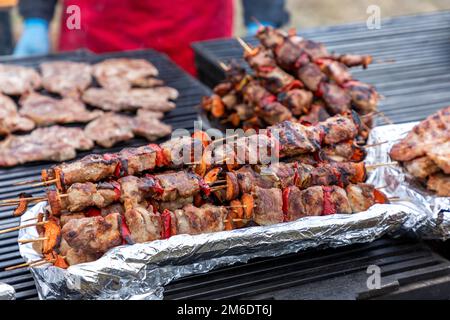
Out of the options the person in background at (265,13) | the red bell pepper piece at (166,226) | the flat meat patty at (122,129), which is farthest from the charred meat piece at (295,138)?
the person in background at (265,13)

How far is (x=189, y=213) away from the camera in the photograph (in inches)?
130

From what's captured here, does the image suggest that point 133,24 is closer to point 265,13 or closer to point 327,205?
point 265,13

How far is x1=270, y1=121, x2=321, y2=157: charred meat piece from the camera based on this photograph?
3.63m

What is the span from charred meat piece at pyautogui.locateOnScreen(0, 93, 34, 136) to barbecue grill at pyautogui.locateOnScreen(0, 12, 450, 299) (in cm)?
55

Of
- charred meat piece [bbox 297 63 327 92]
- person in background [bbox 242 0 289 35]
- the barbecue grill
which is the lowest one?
the barbecue grill

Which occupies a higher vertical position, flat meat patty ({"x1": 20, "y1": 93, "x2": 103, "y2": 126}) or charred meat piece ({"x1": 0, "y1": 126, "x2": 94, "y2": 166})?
flat meat patty ({"x1": 20, "y1": 93, "x2": 103, "y2": 126})

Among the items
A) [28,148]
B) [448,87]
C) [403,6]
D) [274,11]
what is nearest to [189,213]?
[28,148]

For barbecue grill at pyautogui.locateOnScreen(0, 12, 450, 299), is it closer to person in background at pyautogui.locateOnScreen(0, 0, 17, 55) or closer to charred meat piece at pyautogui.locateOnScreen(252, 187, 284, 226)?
charred meat piece at pyautogui.locateOnScreen(252, 187, 284, 226)

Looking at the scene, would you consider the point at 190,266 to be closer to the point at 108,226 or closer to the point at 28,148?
the point at 108,226

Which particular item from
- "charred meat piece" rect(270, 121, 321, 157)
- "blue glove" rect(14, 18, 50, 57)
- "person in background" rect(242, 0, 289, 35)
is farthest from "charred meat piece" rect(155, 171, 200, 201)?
"person in background" rect(242, 0, 289, 35)

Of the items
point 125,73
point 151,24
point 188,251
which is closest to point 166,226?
point 188,251

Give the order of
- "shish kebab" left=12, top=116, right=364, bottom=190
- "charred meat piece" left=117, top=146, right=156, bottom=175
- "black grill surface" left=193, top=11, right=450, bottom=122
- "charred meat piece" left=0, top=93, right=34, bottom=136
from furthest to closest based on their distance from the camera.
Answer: "black grill surface" left=193, top=11, right=450, bottom=122, "charred meat piece" left=0, top=93, right=34, bottom=136, "charred meat piece" left=117, top=146, right=156, bottom=175, "shish kebab" left=12, top=116, right=364, bottom=190
